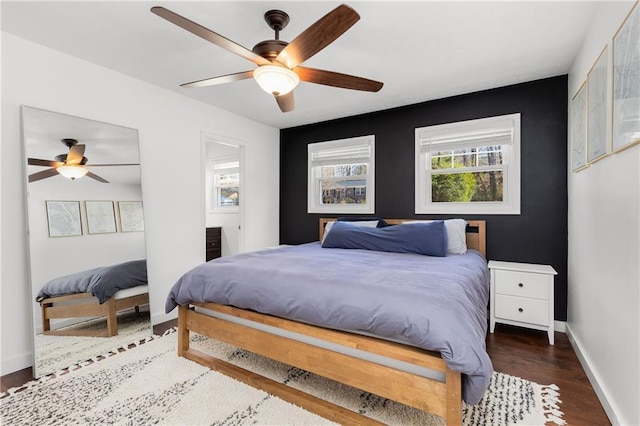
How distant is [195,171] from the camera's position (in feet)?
12.0

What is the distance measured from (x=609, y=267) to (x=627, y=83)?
3.33ft

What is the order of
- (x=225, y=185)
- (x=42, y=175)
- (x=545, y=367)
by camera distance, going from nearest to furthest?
(x=545, y=367)
(x=42, y=175)
(x=225, y=185)

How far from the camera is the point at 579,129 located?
247cm

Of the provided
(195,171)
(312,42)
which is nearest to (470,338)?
(312,42)

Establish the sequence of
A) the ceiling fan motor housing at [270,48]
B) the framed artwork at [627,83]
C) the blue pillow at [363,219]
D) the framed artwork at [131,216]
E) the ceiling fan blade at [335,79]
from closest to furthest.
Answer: the framed artwork at [627,83], the ceiling fan motor housing at [270,48], the ceiling fan blade at [335,79], the framed artwork at [131,216], the blue pillow at [363,219]

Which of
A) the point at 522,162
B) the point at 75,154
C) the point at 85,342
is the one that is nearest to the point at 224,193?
the point at 75,154

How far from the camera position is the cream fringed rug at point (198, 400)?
172cm

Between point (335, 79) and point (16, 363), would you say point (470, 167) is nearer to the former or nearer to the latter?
point (335, 79)

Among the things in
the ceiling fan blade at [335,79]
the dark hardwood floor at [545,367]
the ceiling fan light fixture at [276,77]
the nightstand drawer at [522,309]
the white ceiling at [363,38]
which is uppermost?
the white ceiling at [363,38]

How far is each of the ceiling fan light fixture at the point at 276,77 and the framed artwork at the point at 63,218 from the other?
1.95m

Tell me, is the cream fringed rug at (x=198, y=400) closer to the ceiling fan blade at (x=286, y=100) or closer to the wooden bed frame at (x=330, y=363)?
the wooden bed frame at (x=330, y=363)

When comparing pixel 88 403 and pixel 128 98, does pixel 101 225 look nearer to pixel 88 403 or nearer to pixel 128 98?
pixel 128 98

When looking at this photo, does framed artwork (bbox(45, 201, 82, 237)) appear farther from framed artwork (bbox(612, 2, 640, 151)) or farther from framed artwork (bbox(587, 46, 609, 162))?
framed artwork (bbox(587, 46, 609, 162))

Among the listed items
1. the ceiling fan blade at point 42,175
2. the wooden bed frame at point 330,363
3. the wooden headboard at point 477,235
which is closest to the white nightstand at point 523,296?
the wooden headboard at point 477,235
